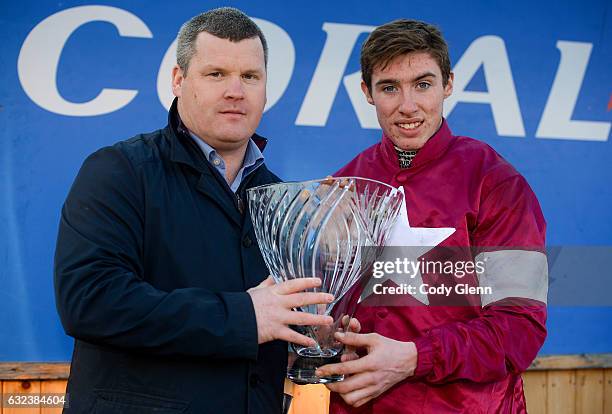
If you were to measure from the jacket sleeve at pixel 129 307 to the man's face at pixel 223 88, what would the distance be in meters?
0.31

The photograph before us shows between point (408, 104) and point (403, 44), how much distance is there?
0.42 feet

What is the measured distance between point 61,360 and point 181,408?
50.9 inches

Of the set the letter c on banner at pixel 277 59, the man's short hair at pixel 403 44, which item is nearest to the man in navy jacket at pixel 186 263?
the man's short hair at pixel 403 44

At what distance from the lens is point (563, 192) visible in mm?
2668

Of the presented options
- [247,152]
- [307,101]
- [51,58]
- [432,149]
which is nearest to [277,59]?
[307,101]

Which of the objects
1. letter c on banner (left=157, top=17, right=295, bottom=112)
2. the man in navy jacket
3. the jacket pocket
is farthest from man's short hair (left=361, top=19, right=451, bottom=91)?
letter c on banner (left=157, top=17, right=295, bottom=112)

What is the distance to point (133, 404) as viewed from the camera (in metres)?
1.21

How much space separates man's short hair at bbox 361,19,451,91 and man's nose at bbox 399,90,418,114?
0.27ft

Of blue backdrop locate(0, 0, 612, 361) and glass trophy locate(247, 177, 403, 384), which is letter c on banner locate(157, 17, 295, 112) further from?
glass trophy locate(247, 177, 403, 384)

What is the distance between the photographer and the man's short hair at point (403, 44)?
144 cm

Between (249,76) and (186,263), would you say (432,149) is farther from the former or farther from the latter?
(186,263)

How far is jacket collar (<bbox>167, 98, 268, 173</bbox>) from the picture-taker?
1.34 meters

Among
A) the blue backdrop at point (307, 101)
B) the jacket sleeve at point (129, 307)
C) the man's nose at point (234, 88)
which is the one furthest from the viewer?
the blue backdrop at point (307, 101)

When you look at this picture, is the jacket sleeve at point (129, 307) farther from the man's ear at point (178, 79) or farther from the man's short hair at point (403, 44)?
the man's short hair at point (403, 44)
